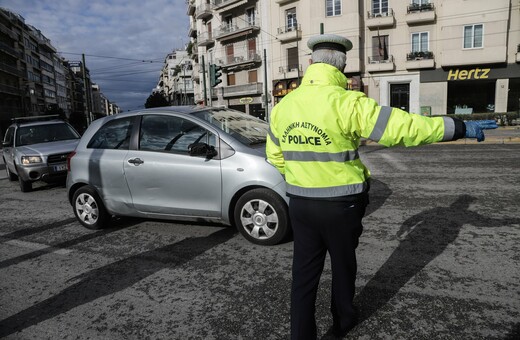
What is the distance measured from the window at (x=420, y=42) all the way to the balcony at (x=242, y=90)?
13886 mm

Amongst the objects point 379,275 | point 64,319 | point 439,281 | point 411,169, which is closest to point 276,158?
point 379,275

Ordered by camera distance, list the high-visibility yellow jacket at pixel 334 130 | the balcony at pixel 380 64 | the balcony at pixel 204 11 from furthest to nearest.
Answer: the balcony at pixel 204 11
the balcony at pixel 380 64
the high-visibility yellow jacket at pixel 334 130

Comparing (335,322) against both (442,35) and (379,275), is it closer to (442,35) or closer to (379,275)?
(379,275)

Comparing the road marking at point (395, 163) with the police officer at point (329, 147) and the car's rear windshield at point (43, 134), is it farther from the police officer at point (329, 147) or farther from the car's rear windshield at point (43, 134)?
the car's rear windshield at point (43, 134)

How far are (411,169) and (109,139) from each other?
6604 millimetres

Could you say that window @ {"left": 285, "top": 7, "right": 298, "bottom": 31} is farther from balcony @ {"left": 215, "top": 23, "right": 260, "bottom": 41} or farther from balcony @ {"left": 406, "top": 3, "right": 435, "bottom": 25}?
balcony @ {"left": 406, "top": 3, "right": 435, "bottom": 25}

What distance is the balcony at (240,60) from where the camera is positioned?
36344 millimetres

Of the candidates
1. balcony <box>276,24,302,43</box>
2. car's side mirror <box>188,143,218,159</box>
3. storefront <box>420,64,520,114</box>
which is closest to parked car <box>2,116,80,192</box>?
car's side mirror <box>188,143,218,159</box>

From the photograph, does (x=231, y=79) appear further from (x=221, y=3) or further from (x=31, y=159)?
(x=31, y=159)

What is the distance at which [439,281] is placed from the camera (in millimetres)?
3125

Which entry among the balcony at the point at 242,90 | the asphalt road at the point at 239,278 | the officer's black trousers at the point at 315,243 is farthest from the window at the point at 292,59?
the officer's black trousers at the point at 315,243

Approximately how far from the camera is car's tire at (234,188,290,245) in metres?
3.99

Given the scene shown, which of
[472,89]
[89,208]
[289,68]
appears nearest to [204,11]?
[289,68]

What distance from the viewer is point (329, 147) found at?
2.05 meters
